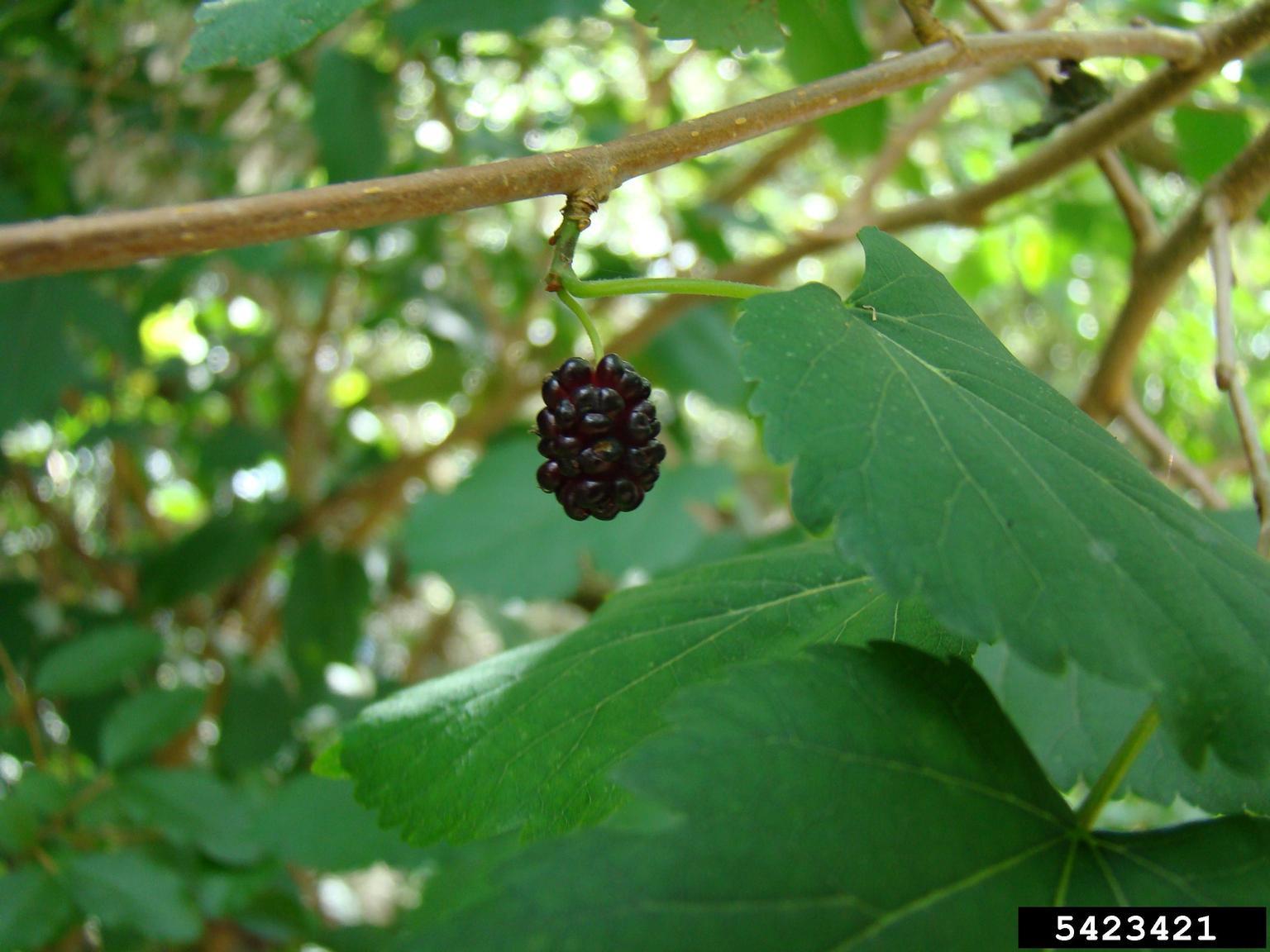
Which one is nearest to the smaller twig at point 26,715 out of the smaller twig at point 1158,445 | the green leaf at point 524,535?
the green leaf at point 524,535

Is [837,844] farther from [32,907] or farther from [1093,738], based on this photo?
[32,907]

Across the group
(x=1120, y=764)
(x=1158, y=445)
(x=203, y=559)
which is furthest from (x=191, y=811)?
(x=1158, y=445)

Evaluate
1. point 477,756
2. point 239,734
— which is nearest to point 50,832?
point 239,734

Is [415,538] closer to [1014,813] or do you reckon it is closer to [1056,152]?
[1056,152]

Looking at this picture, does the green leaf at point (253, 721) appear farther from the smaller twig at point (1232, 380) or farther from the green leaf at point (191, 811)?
the smaller twig at point (1232, 380)

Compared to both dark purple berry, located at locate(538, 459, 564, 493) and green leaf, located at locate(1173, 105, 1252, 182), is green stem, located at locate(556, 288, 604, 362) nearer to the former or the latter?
dark purple berry, located at locate(538, 459, 564, 493)

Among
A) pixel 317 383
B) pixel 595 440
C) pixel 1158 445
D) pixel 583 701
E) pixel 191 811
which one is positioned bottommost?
pixel 317 383

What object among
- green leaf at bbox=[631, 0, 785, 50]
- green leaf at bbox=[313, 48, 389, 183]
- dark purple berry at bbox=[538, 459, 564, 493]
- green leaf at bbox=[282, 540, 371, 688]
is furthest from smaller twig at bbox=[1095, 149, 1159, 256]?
green leaf at bbox=[282, 540, 371, 688]
